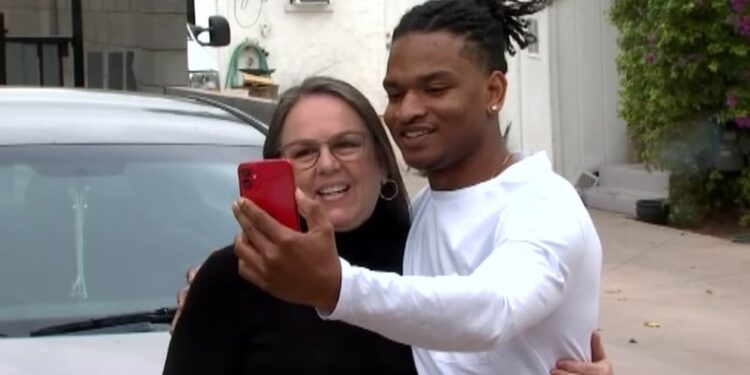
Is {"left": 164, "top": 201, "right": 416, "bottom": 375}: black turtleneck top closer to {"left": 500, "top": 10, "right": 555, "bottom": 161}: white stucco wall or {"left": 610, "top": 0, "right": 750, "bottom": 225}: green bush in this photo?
{"left": 610, "top": 0, "right": 750, "bottom": 225}: green bush

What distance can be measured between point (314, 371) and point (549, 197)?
0.45 meters

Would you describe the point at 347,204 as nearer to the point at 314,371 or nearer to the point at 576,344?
the point at 314,371

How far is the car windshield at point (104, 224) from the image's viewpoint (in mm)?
4148

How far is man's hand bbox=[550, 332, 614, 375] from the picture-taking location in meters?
2.09

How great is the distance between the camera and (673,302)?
31.3 feet

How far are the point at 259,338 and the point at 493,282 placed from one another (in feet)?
1.72

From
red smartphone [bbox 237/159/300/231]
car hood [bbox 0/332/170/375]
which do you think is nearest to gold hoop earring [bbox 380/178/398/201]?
red smartphone [bbox 237/159/300/231]

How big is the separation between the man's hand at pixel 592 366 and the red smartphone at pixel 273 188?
1.70 ft

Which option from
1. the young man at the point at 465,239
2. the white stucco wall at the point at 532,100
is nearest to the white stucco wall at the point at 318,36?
the white stucco wall at the point at 532,100

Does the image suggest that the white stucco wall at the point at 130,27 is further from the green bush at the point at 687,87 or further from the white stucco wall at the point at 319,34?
the white stucco wall at the point at 319,34

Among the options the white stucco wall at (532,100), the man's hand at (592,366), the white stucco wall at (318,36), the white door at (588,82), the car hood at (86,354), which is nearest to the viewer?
the man's hand at (592,366)

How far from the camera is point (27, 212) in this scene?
A: 4.36m

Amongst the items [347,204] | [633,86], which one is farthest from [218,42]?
[347,204]

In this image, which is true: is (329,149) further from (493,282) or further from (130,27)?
(130,27)
